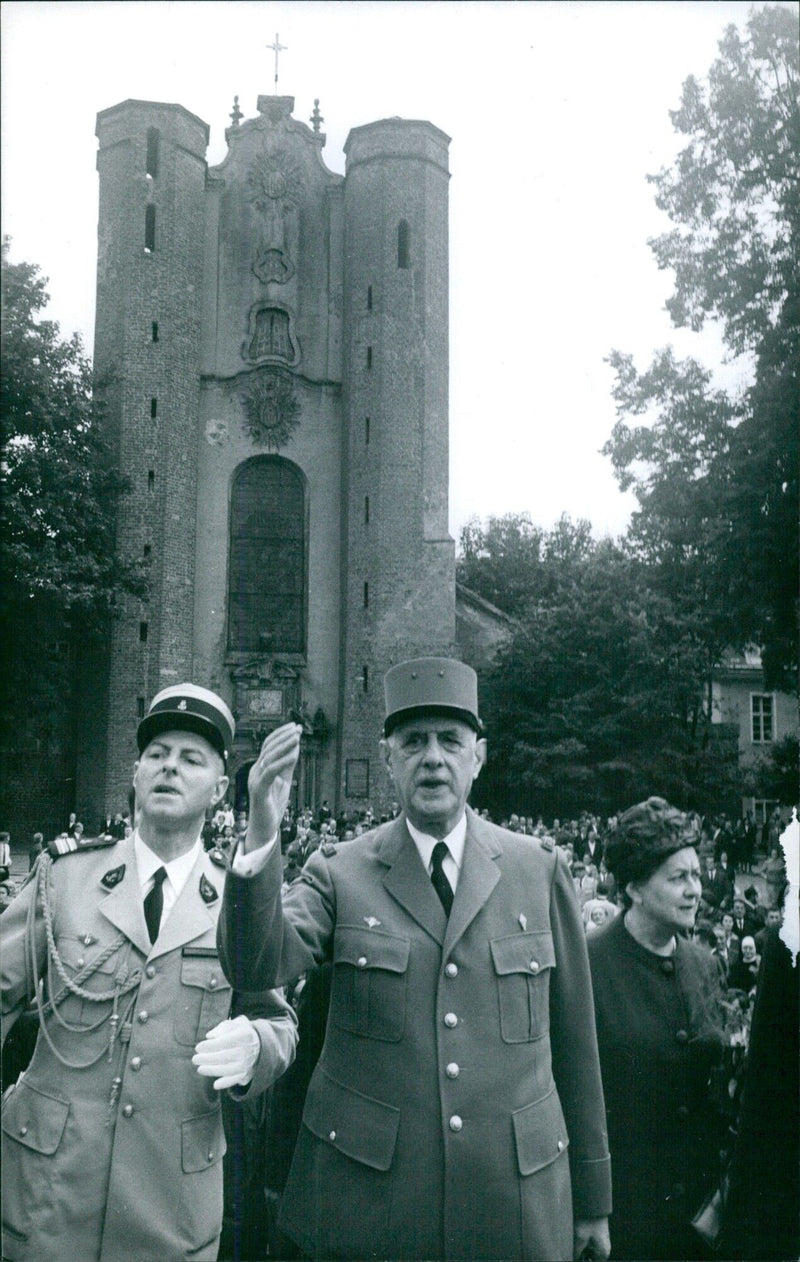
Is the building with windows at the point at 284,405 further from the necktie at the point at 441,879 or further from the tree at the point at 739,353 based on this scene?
the necktie at the point at 441,879

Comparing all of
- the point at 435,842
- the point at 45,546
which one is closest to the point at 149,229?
the point at 45,546

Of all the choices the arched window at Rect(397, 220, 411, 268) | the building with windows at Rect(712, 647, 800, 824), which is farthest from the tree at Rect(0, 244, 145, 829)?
the building with windows at Rect(712, 647, 800, 824)

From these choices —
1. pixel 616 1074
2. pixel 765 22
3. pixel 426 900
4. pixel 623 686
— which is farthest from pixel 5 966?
pixel 623 686

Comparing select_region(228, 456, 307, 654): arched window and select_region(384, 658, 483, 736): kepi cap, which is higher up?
select_region(228, 456, 307, 654): arched window

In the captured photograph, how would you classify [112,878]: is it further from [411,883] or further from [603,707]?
[603,707]

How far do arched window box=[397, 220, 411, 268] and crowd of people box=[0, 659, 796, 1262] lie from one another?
28.3 metres

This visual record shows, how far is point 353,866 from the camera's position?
296 cm

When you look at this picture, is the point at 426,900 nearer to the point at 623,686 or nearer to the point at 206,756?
the point at 206,756

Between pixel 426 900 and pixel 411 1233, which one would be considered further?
pixel 426 900

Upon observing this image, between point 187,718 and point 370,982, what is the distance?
36.9 inches

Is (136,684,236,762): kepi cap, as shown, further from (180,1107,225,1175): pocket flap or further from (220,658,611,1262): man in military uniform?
(180,1107,225,1175): pocket flap

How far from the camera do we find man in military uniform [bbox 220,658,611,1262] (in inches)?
104

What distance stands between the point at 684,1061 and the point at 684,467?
9.40m

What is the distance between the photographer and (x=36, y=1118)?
275 cm
